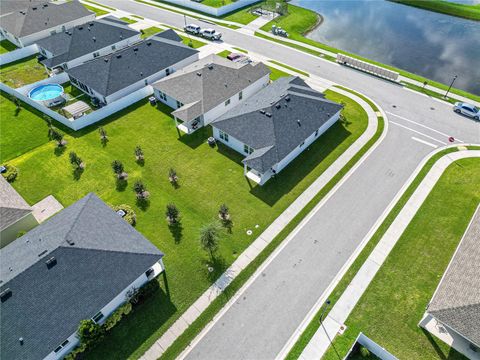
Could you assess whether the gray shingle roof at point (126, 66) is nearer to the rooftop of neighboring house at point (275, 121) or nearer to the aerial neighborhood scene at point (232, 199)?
the aerial neighborhood scene at point (232, 199)

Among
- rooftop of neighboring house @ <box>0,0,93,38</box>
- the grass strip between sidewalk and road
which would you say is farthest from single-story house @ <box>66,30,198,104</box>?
the grass strip between sidewalk and road

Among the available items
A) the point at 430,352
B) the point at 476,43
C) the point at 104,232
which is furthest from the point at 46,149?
the point at 476,43

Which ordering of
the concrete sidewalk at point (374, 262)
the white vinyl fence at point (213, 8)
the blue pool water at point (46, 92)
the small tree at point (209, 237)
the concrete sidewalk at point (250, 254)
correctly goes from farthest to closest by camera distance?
1. the white vinyl fence at point (213, 8)
2. the blue pool water at point (46, 92)
3. the small tree at point (209, 237)
4. the concrete sidewalk at point (250, 254)
5. the concrete sidewalk at point (374, 262)

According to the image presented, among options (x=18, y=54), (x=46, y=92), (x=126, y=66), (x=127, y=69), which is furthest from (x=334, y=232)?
(x=18, y=54)

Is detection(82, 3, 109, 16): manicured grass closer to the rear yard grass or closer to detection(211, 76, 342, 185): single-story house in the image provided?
the rear yard grass

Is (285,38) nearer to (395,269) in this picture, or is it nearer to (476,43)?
(476,43)

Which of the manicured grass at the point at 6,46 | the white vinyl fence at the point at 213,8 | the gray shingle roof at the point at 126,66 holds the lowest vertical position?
the manicured grass at the point at 6,46

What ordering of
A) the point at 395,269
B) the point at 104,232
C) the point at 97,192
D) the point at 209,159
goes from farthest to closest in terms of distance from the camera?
the point at 209,159 < the point at 97,192 < the point at 395,269 < the point at 104,232

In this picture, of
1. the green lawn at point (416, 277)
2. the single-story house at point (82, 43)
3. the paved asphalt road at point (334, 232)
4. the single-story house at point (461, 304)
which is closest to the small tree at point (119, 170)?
the paved asphalt road at point (334, 232)
